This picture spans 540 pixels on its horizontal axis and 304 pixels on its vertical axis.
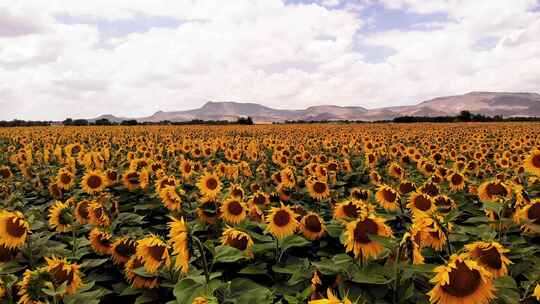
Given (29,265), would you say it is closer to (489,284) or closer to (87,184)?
(87,184)

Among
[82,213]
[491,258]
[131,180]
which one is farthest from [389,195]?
[131,180]

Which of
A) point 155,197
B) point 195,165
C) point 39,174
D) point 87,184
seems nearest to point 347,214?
point 155,197

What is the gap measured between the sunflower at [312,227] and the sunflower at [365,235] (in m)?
1.07

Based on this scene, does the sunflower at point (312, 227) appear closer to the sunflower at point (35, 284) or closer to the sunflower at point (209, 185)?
the sunflower at point (209, 185)

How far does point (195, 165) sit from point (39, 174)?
3.26 meters

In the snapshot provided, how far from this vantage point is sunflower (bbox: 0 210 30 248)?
3.57m

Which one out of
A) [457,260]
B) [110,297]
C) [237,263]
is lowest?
[110,297]

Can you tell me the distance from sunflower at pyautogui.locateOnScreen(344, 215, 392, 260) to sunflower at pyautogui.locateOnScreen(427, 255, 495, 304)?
80 cm

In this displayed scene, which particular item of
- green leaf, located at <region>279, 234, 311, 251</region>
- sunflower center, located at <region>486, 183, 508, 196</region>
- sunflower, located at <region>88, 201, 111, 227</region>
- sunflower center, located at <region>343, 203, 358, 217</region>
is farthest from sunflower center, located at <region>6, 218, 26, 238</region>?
sunflower center, located at <region>486, 183, 508, 196</region>

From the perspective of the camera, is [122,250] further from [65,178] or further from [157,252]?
[65,178]

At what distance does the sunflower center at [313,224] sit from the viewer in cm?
442

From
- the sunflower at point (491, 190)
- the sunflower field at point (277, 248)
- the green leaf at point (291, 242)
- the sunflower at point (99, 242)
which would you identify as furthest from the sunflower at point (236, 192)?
the sunflower at point (491, 190)

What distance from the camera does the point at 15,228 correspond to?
11.7 ft

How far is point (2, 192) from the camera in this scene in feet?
22.3
